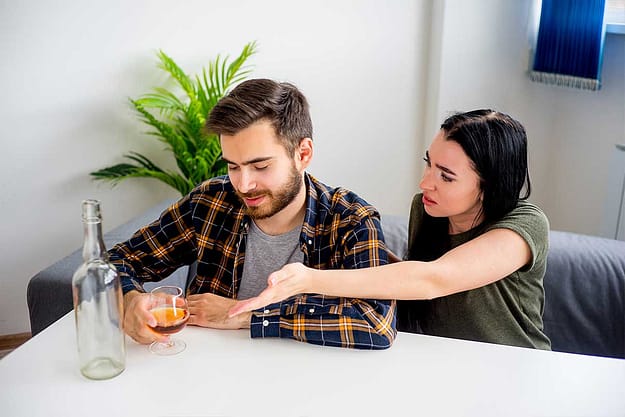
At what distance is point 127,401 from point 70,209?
2.02 meters

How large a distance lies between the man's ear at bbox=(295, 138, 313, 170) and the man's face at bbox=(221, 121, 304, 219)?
1.7 inches

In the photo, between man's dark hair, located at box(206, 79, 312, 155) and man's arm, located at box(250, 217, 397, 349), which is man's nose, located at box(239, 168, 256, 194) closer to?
man's dark hair, located at box(206, 79, 312, 155)

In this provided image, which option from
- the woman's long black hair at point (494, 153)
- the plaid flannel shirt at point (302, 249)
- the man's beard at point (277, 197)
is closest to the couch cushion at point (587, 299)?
the woman's long black hair at point (494, 153)

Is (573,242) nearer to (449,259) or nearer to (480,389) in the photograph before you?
(449,259)

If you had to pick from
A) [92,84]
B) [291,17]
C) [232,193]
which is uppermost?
[291,17]

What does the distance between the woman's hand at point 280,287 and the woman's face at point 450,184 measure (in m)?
0.42

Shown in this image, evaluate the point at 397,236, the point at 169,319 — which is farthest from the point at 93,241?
the point at 397,236

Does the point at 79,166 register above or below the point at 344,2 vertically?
below

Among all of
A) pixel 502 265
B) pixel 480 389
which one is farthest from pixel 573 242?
pixel 480 389

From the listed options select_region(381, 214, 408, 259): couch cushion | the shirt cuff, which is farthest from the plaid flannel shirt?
select_region(381, 214, 408, 259): couch cushion

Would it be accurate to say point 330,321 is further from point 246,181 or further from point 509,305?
point 509,305

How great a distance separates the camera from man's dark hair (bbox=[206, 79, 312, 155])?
1.55 meters

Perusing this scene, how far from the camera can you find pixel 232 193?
173 cm

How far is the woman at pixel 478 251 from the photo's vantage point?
1.43 meters
